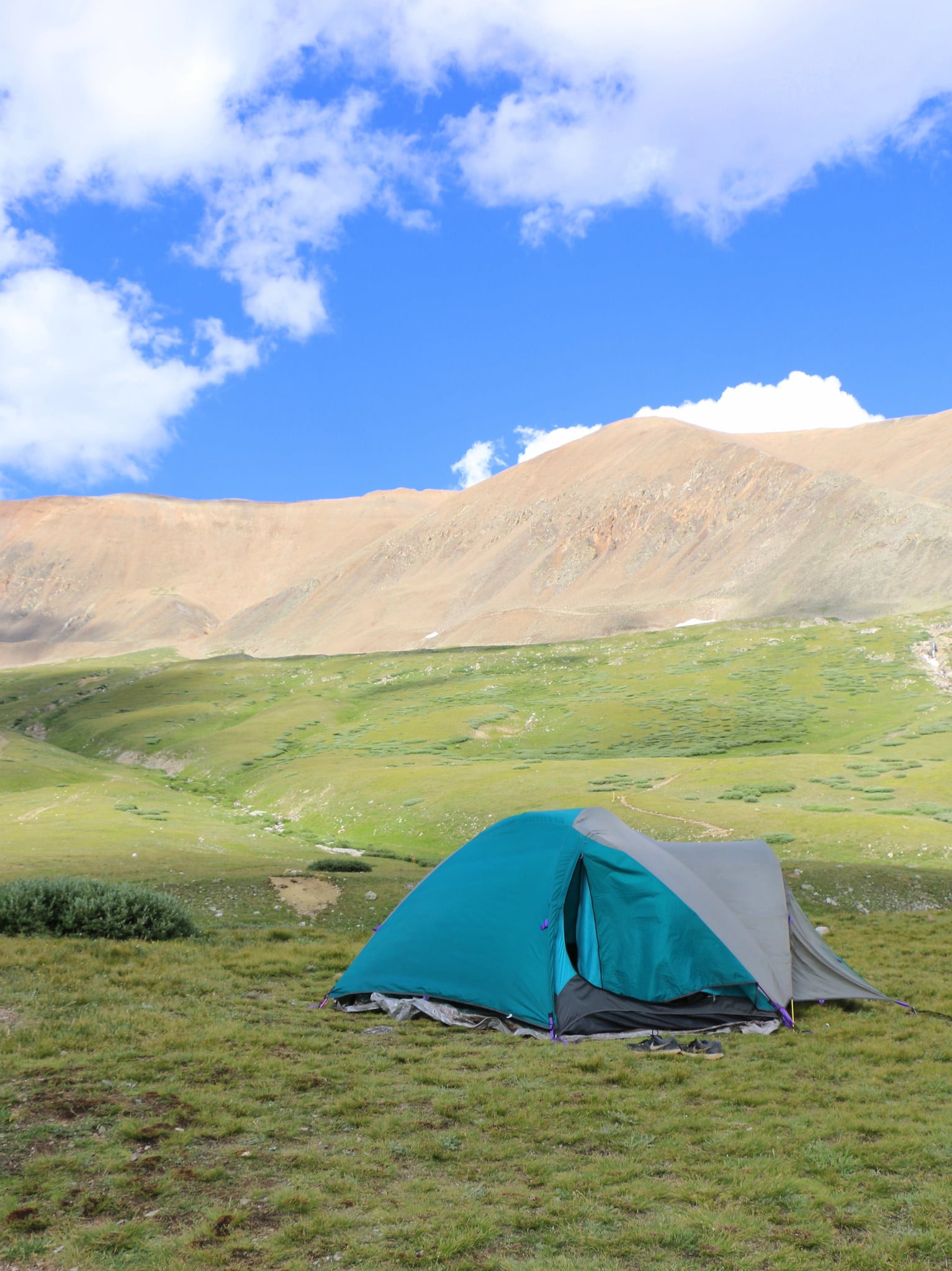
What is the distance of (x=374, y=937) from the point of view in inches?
554

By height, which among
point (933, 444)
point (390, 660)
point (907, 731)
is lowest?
point (907, 731)

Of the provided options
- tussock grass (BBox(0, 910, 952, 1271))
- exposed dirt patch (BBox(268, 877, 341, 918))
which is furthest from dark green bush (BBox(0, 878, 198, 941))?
exposed dirt patch (BBox(268, 877, 341, 918))

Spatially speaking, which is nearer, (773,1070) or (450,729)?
(773,1070)

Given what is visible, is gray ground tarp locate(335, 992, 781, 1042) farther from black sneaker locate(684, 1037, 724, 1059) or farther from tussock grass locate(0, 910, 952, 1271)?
black sneaker locate(684, 1037, 724, 1059)

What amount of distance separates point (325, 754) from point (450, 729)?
A: 10.5 metres

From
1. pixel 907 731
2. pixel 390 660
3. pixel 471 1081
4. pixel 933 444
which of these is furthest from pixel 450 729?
pixel 933 444

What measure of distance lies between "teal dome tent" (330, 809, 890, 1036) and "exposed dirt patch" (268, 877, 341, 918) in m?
8.26

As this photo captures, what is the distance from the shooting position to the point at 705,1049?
11.2m

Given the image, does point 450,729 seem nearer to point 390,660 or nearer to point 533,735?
point 533,735

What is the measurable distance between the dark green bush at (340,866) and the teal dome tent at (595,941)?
41.9 feet

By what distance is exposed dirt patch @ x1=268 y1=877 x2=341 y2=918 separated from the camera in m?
21.8

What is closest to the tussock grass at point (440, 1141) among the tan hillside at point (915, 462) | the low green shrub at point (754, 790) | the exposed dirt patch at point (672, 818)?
the exposed dirt patch at point (672, 818)

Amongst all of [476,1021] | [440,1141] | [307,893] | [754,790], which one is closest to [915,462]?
[754,790]

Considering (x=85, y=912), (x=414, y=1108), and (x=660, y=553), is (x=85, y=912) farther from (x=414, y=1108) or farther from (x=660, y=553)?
(x=660, y=553)
